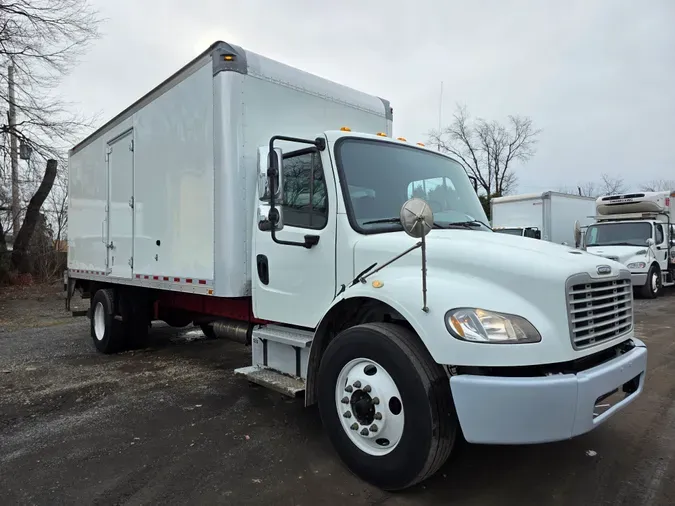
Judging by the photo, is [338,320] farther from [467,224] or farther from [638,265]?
[638,265]

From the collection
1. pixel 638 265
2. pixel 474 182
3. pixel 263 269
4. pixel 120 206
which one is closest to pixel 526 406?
pixel 263 269

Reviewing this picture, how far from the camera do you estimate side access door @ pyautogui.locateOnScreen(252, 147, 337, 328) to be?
12.4 feet

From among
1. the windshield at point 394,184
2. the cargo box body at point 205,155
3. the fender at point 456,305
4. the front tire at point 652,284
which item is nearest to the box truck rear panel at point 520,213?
the front tire at point 652,284

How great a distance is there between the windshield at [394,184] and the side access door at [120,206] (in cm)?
365

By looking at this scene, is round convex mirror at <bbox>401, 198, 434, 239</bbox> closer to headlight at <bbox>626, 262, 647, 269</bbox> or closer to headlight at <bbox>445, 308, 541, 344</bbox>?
headlight at <bbox>445, 308, 541, 344</bbox>

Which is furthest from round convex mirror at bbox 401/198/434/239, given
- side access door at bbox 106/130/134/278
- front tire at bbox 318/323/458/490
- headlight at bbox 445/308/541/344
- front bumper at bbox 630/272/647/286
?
front bumper at bbox 630/272/647/286

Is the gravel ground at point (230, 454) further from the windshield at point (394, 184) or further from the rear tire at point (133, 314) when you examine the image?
the windshield at point (394, 184)

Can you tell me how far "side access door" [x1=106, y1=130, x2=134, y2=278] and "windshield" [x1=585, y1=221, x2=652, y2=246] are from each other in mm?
13628

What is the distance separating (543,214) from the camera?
17.3 metres

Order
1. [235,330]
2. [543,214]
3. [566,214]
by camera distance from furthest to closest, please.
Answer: [566,214] → [543,214] → [235,330]

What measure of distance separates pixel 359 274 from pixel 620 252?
515 inches

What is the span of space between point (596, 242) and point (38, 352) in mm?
14709

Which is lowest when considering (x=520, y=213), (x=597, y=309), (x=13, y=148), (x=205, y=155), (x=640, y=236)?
(x=597, y=309)

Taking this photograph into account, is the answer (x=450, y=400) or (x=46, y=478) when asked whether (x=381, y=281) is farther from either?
(x=46, y=478)
